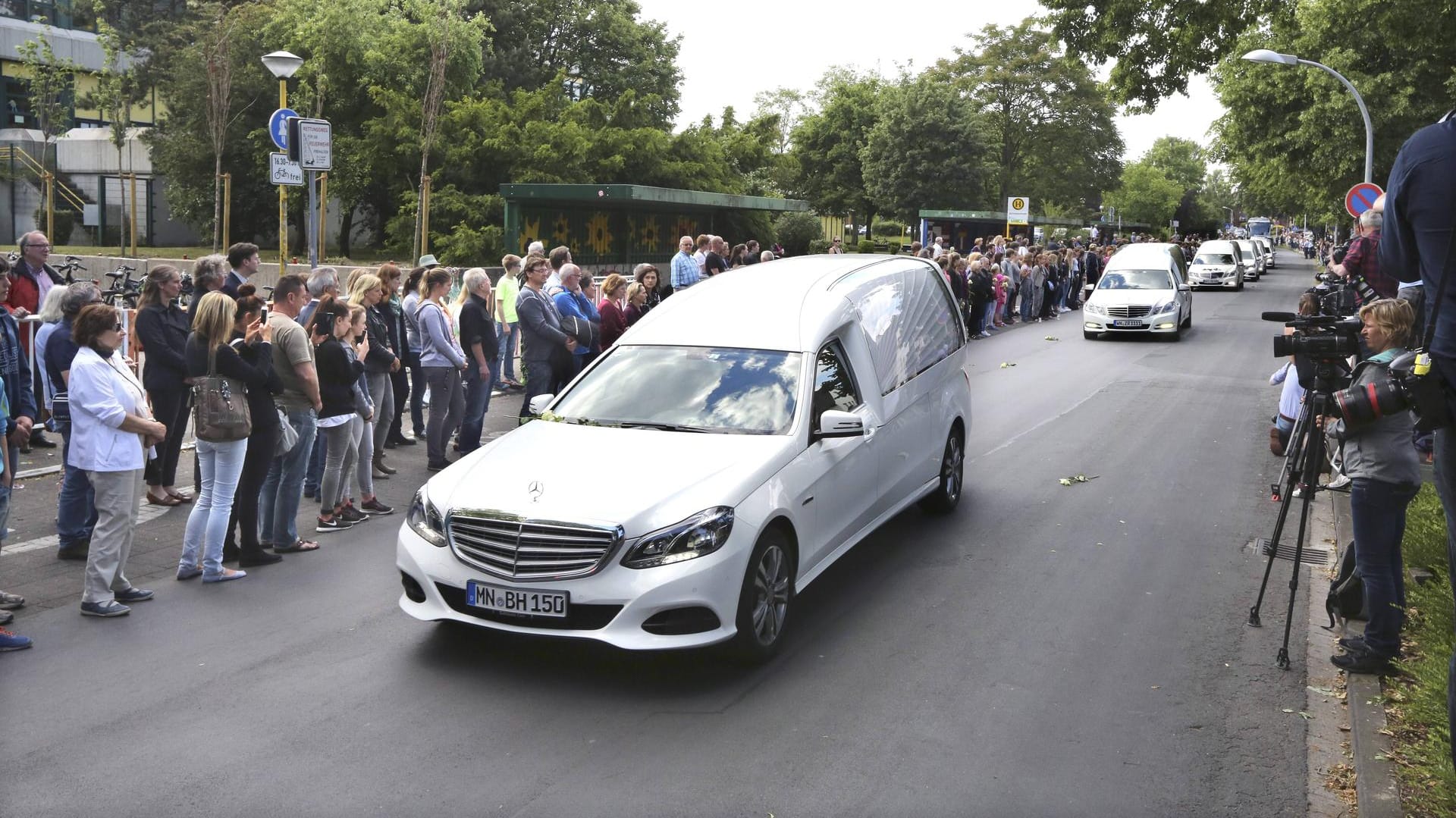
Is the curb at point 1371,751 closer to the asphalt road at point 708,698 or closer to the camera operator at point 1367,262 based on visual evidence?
the asphalt road at point 708,698

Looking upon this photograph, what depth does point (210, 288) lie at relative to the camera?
9.28 m

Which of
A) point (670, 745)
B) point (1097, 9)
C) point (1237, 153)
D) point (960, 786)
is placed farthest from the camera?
point (1237, 153)

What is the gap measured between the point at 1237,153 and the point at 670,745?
1799 inches

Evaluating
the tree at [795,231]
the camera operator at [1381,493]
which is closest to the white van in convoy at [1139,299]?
the camera operator at [1381,493]

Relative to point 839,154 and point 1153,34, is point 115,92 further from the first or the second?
point 839,154

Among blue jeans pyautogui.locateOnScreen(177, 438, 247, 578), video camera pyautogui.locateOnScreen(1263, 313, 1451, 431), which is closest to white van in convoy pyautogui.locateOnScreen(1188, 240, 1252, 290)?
video camera pyautogui.locateOnScreen(1263, 313, 1451, 431)

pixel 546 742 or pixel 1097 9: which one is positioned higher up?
pixel 1097 9

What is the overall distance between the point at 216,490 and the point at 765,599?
12.7 ft

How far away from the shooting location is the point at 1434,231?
3.83 meters

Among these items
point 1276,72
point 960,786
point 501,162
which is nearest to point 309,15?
point 501,162

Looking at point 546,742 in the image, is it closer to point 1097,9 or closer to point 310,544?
point 310,544

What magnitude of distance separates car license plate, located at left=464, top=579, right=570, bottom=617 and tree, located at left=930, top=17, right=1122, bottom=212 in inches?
2961

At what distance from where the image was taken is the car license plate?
610 cm

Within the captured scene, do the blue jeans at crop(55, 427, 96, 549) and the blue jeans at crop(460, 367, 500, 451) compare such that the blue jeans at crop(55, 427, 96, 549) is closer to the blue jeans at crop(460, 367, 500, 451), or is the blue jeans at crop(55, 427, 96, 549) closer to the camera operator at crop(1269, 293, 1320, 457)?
the blue jeans at crop(460, 367, 500, 451)
